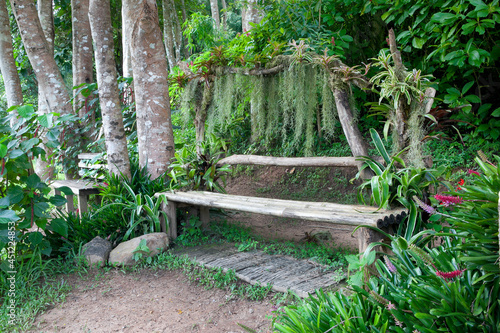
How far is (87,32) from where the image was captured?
6.20m

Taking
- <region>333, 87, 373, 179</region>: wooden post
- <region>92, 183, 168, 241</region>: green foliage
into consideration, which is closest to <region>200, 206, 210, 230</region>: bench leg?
<region>92, 183, 168, 241</region>: green foliage

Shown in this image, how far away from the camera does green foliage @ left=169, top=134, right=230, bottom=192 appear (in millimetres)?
4098

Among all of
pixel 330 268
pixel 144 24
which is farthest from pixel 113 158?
pixel 330 268

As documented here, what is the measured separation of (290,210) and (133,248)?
5.33ft

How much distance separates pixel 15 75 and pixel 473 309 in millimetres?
6835

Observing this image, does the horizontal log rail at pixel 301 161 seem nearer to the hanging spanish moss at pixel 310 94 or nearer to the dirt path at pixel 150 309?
the hanging spanish moss at pixel 310 94

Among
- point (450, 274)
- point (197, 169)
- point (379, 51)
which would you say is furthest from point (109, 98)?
point (450, 274)

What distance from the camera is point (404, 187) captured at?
264 centimetres

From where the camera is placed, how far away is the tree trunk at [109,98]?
4242 millimetres

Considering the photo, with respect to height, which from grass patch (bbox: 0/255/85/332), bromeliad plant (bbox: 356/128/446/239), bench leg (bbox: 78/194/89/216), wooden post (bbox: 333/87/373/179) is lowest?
grass patch (bbox: 0/255/85/332)

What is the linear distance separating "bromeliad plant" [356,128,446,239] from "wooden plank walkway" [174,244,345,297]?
2.09 ft

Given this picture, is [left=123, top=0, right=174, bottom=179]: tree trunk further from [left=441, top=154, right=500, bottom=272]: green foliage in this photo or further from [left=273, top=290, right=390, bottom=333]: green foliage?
[left=441, top=154, right=500, bottom=272]: green foliage

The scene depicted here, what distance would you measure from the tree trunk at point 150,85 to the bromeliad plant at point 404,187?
8.29 ft

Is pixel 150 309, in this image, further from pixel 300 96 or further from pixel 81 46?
pixel 81 46
